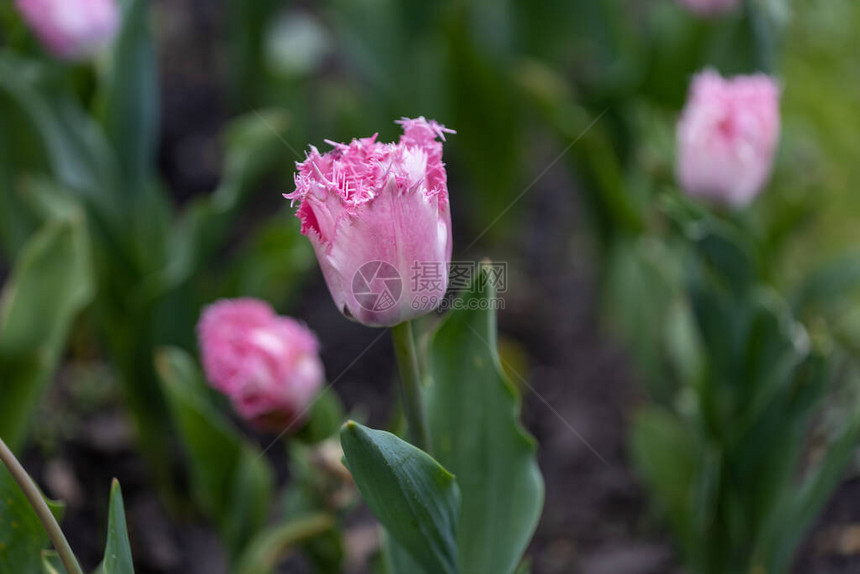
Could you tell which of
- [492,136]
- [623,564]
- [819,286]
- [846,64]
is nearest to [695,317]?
[819,286]

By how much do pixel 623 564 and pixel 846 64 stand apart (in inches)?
63.4

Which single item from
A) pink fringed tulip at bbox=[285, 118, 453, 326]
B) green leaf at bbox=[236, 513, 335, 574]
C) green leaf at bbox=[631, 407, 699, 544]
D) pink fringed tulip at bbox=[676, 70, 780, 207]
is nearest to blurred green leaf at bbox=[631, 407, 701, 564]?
green leaf at bbox=[631, 407, 699, 544]

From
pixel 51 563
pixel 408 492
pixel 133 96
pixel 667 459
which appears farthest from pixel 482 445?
pixel 133 96

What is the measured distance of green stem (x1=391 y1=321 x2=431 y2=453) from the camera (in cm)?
62

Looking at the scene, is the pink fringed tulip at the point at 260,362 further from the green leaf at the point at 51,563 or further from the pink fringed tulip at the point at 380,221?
the pink fringed tulip at the point at 380,221

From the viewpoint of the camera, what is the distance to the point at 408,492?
2.11 ft

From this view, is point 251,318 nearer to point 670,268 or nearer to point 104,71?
point 104,71

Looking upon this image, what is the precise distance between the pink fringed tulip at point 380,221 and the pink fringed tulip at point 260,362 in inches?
13.4

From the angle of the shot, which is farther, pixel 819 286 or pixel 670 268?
pixel 670 268

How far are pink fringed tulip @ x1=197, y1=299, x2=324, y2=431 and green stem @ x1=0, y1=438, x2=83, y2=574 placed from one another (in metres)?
0.29

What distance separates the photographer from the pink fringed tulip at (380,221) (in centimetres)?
54

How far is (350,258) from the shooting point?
0.56 meters

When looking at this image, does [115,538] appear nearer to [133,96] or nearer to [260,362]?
[260,362]

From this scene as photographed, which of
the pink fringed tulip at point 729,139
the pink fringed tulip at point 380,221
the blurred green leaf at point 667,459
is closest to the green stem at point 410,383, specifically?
the pink fringed tulip at point 380,221
